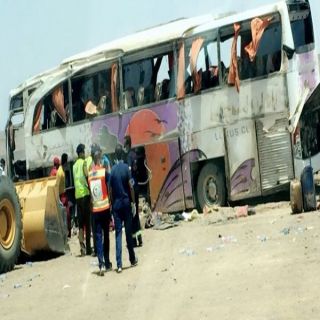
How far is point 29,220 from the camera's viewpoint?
14.3m

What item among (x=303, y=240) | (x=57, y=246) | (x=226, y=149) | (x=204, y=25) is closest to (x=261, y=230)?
(x=303, y=240)

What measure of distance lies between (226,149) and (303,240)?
652 cm

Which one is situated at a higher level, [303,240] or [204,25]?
[204,25]

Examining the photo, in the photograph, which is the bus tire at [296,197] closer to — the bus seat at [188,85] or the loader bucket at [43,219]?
the loader bucket at [43,219]

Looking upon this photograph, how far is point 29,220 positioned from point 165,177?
522 cm

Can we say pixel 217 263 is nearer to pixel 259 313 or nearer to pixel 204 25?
pixel 259 313

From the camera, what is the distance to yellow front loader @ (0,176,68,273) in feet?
44.2

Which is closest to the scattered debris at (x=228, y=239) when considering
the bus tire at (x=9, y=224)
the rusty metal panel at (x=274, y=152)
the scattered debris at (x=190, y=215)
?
the bus tire at (x=9, y=224)

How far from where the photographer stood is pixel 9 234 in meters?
13.6

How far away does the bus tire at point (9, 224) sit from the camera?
43.7 feet

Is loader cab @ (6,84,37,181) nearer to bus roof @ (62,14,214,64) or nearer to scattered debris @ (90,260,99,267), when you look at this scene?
bus roof @ (62,14,214,64)

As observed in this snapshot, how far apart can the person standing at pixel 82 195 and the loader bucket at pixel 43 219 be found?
1.65 ft

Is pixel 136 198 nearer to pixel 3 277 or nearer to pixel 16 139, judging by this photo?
pixel 3 277

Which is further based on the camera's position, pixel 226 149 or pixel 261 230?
pixel 226 149
